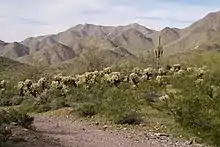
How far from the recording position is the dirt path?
15.8 m

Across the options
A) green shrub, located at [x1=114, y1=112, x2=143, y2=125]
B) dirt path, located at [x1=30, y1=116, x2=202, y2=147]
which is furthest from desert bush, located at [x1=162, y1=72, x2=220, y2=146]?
green shrub, located at [x1=114, y1=112, x2=143, y2=125]

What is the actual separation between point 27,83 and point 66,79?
8.64ft

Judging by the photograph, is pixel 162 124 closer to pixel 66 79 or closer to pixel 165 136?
pixel 165 136

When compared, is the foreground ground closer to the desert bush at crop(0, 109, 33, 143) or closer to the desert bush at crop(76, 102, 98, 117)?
the desert bush at crop(0, 109, 33, 143)

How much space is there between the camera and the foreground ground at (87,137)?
15.4 m

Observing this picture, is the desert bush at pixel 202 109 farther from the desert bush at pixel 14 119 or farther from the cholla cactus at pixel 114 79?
the cholla cactus at pixel 114 79

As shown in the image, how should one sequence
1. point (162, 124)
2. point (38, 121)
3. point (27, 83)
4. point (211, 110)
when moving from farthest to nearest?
1. point (27, 83)
2. point (38, 121)
3. point (162, 124)
4. point (211, 110)

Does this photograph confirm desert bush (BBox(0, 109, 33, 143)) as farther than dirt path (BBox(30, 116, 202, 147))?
Yes

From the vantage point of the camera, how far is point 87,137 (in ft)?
55.9

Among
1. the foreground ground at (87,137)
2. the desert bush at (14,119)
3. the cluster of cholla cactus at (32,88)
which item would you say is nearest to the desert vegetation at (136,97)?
the cluster of cholla cactus at (32,88)

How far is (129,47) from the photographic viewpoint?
19388cm

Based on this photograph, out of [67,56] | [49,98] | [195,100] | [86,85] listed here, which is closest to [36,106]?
[49,98]

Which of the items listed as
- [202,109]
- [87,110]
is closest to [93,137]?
[87,110]

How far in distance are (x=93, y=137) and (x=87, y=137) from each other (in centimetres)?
20
